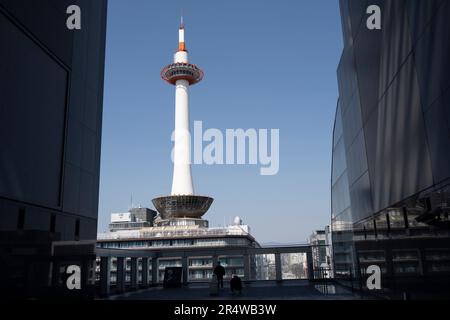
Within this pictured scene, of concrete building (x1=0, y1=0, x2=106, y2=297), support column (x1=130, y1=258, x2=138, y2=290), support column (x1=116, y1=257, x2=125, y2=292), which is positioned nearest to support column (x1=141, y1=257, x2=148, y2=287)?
support column (x1=130, y1=258, x2=138, y2=290)

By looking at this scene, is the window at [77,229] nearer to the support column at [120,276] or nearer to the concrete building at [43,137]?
the concrete building at [43,137]

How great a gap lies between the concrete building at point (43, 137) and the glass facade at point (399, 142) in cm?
1242

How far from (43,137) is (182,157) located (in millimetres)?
94500

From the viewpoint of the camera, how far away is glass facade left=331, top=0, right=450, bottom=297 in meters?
11.1

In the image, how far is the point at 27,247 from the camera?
13227 mm

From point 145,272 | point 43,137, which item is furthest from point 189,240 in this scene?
point 43,137

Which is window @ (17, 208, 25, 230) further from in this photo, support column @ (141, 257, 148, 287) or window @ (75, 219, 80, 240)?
support column @ (141, 257, 148, 287)

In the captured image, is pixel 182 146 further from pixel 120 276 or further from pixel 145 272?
pixel 120 276

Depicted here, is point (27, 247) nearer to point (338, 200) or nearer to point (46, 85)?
point (46, 85)

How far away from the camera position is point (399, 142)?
1450 centimetres

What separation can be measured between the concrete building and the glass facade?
40.8 ft

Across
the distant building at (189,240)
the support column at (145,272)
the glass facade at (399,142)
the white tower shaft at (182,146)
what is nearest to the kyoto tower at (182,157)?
the white tower shaft at (182,146)
